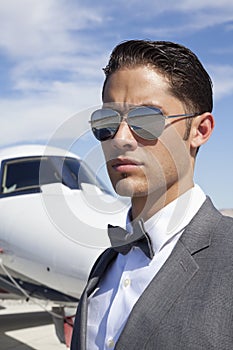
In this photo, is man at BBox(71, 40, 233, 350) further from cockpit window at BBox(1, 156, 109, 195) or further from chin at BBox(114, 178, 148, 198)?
cockpit window at BBox(1, 156, 109, 195)

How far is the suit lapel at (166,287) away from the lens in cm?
143

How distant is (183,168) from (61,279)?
5.31 metres

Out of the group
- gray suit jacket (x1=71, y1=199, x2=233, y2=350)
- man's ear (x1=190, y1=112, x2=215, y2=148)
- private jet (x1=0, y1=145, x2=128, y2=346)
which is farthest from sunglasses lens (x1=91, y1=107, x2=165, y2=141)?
private jet (x1=0, y1=145, x2=128, y2=346)

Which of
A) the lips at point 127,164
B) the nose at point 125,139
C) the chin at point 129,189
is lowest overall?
the chin at point 129,189

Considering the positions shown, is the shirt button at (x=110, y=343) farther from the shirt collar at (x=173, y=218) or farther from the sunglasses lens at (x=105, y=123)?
the sunglasses lens at (x=105, y=123)

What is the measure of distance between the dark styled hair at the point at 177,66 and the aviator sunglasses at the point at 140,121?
0.18ft

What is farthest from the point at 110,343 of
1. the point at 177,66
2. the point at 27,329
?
the point at 27,329

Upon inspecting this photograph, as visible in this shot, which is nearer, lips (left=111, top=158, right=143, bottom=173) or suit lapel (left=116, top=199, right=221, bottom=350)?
suit lapel (left=116, top=199, right=221, bottom=350)

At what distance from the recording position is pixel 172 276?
4.85 feet

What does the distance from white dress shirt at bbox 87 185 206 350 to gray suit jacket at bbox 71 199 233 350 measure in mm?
48

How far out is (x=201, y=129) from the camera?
1.61 m

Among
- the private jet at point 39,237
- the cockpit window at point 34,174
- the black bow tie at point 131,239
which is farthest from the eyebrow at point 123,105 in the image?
the cockpit window at point 34,174

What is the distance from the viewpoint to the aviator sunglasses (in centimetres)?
153

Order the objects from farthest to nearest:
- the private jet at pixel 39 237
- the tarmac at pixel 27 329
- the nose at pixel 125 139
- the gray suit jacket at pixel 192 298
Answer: the tarmac at pixel 27 329, the private jet at pixel 39 237, the nose at pixel 125 139, the gray suit jacket at pixel 192 298
